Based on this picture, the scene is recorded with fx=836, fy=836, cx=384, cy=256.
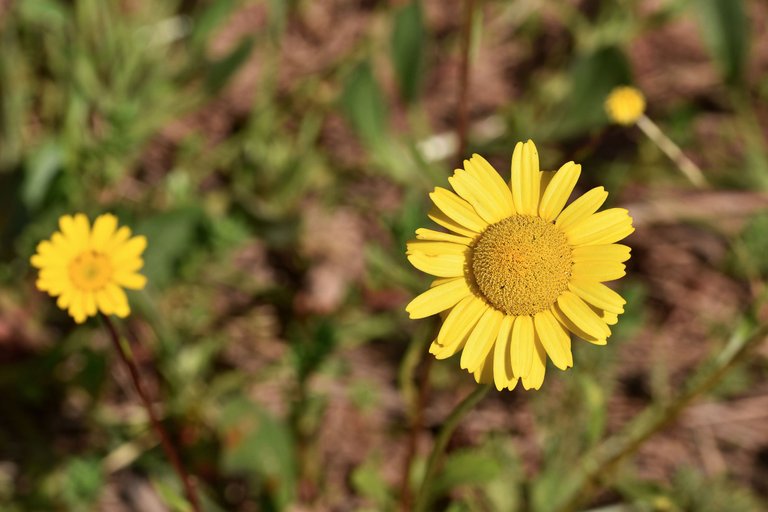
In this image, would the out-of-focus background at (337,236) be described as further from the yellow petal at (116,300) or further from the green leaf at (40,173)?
the yellow petal at (116,300)

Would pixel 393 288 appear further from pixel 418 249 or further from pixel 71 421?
pixel 418 249

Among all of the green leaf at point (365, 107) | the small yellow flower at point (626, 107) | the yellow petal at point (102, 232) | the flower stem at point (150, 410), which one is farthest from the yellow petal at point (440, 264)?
the green leaf at point (365, 107)

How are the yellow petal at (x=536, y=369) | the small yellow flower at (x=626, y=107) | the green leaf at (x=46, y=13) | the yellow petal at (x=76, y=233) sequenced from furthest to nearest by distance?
the green leaf at (x=46, y=13)
the small yellow flower at (x=626, y=107)
the yellow petal at (x=76, y=233)
the yellow petal at (x=536, y=369)

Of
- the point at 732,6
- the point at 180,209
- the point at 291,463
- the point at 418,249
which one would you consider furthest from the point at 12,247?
the point at 732,6

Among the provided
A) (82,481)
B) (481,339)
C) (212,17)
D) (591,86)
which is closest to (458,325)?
(481,339)

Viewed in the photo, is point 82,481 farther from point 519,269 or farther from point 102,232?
point 519,269

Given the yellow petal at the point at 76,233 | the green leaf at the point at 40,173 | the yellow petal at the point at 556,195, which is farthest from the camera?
the green leaf at the point at 40,173
